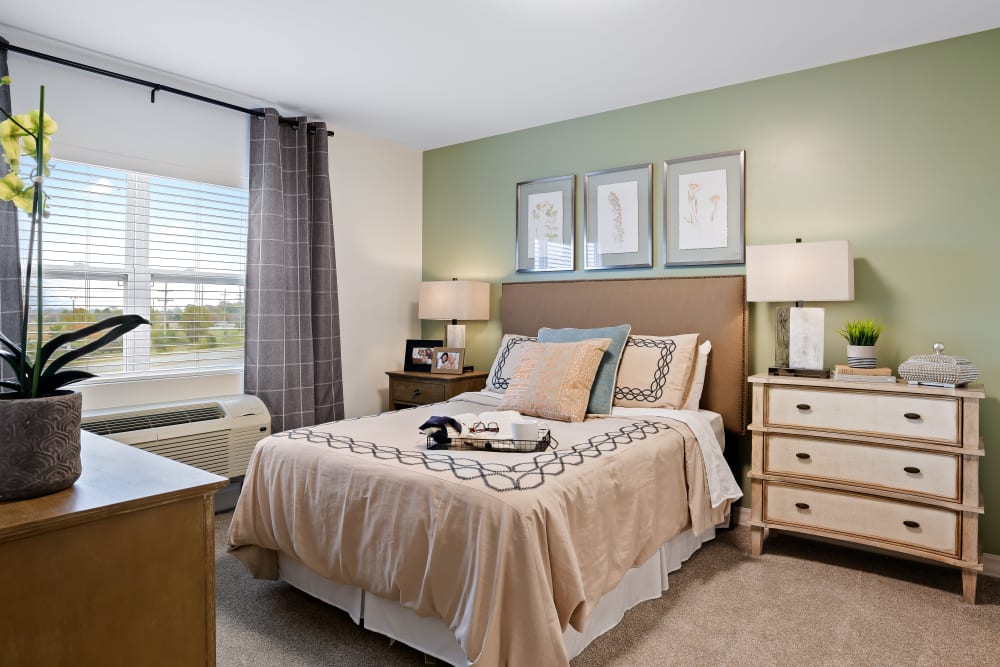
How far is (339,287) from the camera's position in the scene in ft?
14.1

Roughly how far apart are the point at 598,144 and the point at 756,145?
0.99 meters

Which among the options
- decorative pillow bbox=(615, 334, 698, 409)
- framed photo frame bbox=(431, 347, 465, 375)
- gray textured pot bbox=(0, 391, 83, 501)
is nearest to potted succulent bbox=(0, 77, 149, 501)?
gray textured pot bbox=(0, 391, 83, 501)

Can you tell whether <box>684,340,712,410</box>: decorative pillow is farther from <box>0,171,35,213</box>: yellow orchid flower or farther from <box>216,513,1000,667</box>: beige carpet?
<box>0,171,35,213</box>: yellow orchid flower

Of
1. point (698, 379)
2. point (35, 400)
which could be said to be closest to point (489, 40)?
point (698, 379)

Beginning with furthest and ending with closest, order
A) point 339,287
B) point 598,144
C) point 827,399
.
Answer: point 339,287 → point 598,144 → point 827,399

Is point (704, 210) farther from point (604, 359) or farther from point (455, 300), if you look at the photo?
point (455, 300)

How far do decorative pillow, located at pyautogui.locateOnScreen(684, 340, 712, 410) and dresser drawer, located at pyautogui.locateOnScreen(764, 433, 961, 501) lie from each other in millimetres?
415

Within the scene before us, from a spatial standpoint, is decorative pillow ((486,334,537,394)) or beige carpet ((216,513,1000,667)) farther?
decorative pillow ((486,334,537,394))

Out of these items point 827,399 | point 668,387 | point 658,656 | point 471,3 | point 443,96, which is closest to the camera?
point 658,656

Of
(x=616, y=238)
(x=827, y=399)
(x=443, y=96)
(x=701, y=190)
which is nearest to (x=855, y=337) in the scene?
(x=827, y=399)

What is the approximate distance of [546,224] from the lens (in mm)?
4184

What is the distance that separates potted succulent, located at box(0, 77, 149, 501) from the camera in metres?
1.05

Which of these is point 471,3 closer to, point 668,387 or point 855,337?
point 668,387

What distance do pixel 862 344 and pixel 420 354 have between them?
2731 mm
